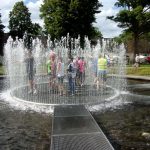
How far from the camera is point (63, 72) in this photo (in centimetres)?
1627

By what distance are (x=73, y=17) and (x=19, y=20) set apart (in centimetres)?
3503

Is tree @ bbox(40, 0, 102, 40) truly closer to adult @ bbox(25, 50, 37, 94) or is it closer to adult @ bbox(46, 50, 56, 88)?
adult @ bbox(46, 50, 56, 88)

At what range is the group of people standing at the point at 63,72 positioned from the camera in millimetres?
16545

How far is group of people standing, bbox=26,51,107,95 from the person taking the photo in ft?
54.3

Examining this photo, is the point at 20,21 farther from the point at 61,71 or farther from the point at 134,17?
the point at 61,71

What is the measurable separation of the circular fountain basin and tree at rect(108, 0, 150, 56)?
26.3 metres

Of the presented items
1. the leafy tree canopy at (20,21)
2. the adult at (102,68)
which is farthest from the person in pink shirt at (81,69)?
the leafy tree canopy at (20,21)

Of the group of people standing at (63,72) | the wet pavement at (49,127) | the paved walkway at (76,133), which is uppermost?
the group of people standing at (63,72)

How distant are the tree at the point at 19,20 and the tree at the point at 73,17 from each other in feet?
101

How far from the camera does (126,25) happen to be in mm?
46500

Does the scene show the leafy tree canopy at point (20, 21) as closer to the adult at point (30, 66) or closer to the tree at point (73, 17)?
the tree at point (73, 17)

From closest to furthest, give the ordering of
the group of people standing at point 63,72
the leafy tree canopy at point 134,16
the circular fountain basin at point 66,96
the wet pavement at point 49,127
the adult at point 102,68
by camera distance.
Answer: the wet pavement at point 49,127 < the circular fountain basin at point 66,96 < the group of people standing at point 63,72 < the adult at point 102,68 < the leafy tree canopy at point 134,16

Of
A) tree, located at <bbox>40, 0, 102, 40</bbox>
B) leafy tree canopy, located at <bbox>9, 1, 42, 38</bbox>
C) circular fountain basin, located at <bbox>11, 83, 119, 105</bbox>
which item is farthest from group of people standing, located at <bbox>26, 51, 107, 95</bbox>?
leafy tree canopy, located at <bbox>9, 1, 42, 38</bbox>

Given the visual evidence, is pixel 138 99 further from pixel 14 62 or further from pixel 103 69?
pixel 14 62
